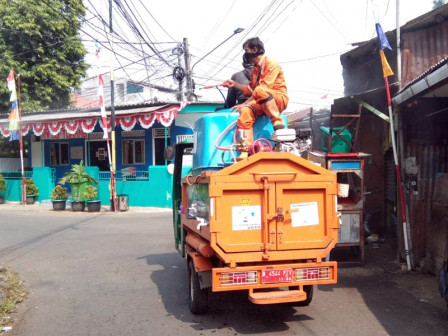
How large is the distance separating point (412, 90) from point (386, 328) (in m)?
3.25

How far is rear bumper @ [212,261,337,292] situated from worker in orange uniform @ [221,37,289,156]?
54.2 inches

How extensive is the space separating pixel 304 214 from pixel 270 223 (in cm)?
38

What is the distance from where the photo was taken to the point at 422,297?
5.29 m

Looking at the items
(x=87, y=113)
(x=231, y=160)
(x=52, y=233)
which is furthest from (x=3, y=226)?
(x=231, y=160)

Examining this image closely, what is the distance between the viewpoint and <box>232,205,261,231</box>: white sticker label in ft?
13.2

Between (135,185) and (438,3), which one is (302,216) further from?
(438,3)

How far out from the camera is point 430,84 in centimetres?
522

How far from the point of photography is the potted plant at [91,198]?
602 inches

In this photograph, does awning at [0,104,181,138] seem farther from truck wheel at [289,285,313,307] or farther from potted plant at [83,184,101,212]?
truck wheel at [289,285,313,307]

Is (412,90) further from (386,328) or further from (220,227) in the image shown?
(220,227)

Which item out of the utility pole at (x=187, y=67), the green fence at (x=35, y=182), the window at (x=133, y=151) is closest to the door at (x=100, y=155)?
the window at (x=133, y=151)

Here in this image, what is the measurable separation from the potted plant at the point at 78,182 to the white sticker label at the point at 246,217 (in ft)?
41.0

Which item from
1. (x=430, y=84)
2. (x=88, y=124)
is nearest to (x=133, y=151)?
(x=88, y=124)

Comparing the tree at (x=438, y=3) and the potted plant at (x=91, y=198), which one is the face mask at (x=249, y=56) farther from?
the tree at (x=438, y=3)
